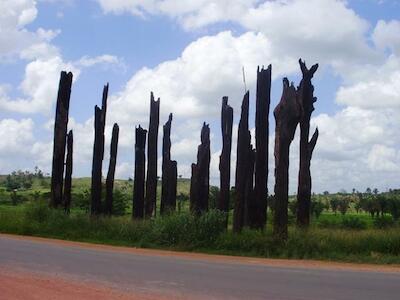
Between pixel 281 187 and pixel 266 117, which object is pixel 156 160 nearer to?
pixel 266 117

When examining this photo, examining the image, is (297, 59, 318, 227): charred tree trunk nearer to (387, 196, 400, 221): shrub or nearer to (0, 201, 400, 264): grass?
(0, 201, 400, 264): grass

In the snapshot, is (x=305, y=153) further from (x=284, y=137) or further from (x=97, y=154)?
(x=97, y=154)

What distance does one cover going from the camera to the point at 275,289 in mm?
10344

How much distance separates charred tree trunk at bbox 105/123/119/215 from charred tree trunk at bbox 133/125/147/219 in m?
1.35

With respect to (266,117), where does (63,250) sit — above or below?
below

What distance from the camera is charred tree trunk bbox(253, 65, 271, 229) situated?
23.0m

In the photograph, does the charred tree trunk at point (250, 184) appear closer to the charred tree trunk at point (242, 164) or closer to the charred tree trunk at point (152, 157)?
the charred tree trunk at point (242, 164)

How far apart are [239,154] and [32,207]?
989 centimetres

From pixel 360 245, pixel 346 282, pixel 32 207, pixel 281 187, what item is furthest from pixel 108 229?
pixel 346 282

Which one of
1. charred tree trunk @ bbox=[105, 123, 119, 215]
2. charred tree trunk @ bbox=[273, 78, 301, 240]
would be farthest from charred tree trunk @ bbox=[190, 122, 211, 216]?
charred tree trunk @ bbox=[273, 78, 301, 240]

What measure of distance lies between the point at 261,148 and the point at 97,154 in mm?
9308

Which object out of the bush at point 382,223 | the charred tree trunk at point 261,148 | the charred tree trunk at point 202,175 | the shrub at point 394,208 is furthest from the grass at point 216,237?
the shrub at point 394,208

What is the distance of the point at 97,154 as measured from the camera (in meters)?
28.5

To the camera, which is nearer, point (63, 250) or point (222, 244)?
point (63, 250)
